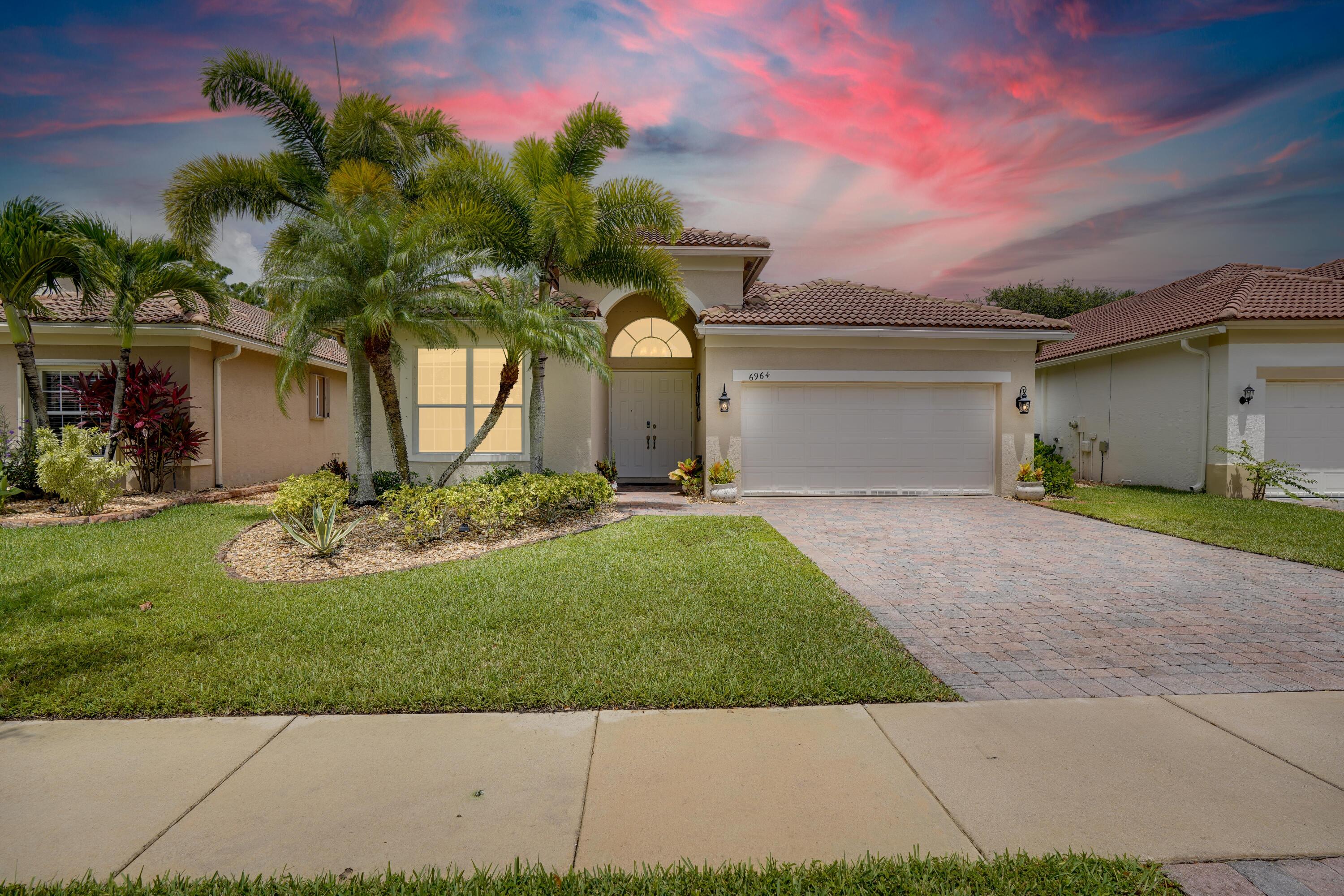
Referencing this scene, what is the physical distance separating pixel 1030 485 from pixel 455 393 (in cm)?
1192

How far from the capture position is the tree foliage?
3850 centimetres

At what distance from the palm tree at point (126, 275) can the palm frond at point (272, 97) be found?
9.63 ft

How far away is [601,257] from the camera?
10.3 metres

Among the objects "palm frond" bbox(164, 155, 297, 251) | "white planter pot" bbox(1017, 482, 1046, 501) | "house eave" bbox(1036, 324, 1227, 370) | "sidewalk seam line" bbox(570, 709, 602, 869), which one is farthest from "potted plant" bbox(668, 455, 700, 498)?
"house eave" bbox(1036, 324, 1227, 370)

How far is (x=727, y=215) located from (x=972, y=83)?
6576mm

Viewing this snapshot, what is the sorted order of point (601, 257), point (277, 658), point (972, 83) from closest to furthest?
point (277, 658)
point (601, 257)
point (972, 83)

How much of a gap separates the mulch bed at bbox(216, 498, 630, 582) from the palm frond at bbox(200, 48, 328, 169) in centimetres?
782

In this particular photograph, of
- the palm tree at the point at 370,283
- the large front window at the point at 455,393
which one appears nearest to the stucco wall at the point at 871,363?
the large front window at the point at 455,393

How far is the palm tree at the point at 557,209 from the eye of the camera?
9.25 metres

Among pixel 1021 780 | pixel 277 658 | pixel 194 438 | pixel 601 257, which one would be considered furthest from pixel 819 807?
pixel 194 438


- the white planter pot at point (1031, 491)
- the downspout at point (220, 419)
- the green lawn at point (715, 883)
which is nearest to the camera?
the green lawn at point (715, 883)

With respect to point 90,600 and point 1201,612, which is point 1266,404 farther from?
point 90,600

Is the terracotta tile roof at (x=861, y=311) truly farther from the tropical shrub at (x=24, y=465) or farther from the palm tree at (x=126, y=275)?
the tropical shrub at (x=24, y=465)

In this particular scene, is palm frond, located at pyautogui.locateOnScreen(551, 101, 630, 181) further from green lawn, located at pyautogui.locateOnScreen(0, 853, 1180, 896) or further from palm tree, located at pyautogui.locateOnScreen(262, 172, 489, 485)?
green lawn, located at pyautogui.locateOnScreen(0, 853, 1180, 896)
